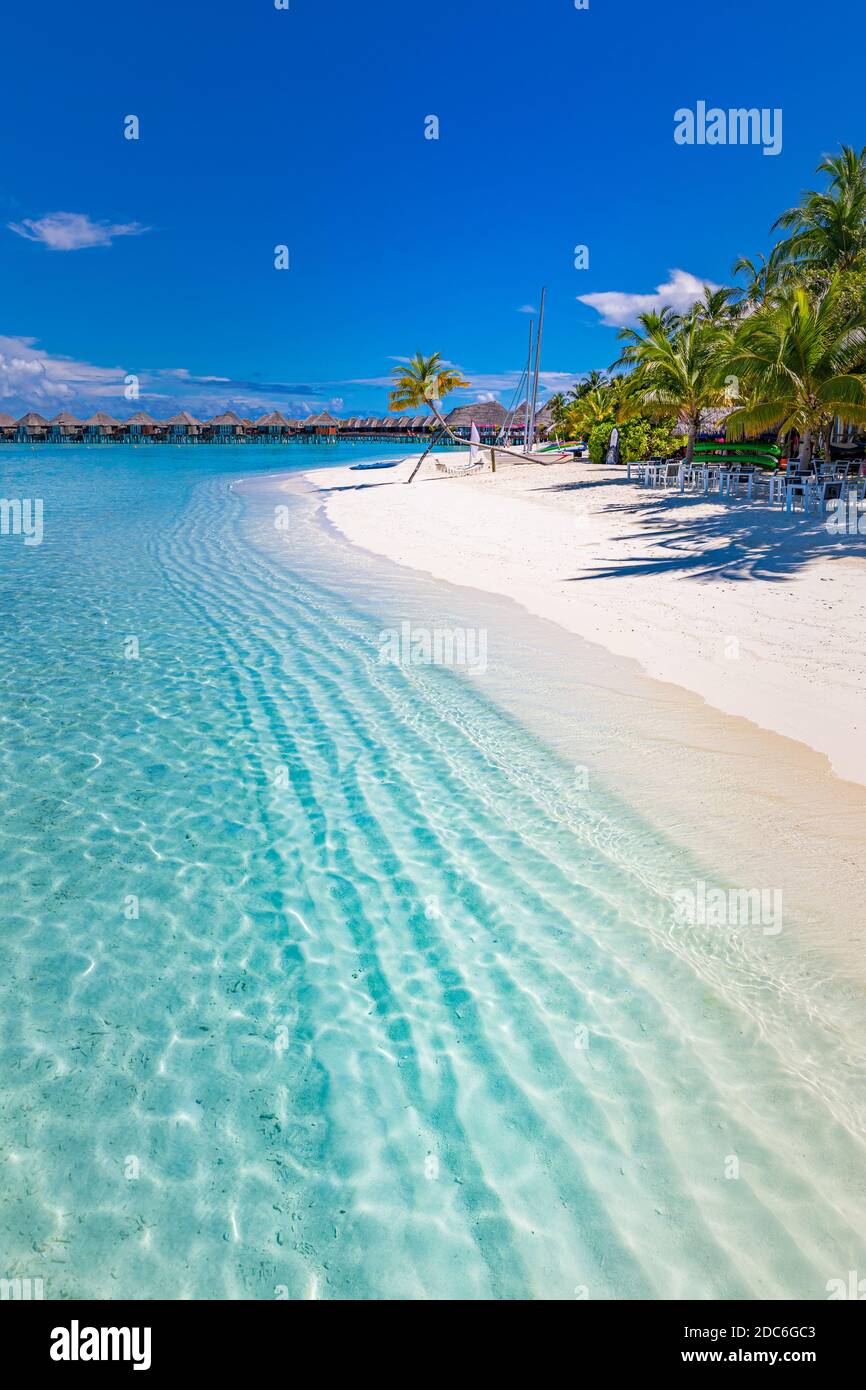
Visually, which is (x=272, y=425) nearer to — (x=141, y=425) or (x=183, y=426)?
(x=183, y=426)

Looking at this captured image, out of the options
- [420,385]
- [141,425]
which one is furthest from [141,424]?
[420,385]

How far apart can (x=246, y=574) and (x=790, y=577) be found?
9.47m

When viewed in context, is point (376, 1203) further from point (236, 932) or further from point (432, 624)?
point (432, 624)

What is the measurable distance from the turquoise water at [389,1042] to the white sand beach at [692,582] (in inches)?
95.1

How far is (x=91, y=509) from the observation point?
25.0m

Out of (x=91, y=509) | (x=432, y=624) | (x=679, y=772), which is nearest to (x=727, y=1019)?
(x=679, y=772)

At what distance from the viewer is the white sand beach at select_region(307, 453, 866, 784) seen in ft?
22.0

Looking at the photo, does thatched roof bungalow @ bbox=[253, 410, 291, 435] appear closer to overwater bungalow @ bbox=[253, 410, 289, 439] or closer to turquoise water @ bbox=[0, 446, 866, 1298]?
overwater bungalow @ bbox=[253, 410, 289, 439]

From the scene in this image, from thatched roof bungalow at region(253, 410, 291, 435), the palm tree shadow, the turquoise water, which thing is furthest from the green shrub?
thatched roof bungalow at region(253, 410, 291, 435)

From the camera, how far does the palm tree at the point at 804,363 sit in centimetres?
1504

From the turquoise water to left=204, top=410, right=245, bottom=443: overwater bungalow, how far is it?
11068 centimetres

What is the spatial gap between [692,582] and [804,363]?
8459 mm

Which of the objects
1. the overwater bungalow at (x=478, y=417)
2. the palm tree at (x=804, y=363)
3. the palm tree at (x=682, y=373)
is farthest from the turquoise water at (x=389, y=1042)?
A: the overwater bungalow at (x=478, y=417)

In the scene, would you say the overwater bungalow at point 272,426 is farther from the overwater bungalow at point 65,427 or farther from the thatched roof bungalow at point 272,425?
the overwater bungalow at point 65,427
